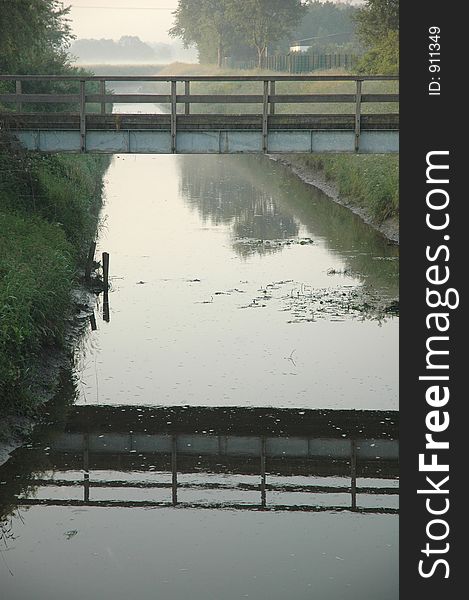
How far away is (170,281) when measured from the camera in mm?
29703

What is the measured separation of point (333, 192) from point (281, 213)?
3.90 m

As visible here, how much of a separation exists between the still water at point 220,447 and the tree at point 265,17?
82.0m

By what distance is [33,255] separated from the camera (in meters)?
23.4

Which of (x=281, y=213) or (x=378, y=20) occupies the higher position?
(x=378, y=20)

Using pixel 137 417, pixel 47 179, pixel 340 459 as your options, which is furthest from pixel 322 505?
pixel 47 179

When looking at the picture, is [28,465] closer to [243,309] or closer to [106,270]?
[243,309]

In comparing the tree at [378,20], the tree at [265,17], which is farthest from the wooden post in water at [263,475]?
the tree at [265,17]

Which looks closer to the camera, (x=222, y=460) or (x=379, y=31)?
(x=222, y=460)

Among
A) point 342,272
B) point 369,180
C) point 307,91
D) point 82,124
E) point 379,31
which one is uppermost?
point 379,31

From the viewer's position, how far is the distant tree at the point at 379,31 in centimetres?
6262

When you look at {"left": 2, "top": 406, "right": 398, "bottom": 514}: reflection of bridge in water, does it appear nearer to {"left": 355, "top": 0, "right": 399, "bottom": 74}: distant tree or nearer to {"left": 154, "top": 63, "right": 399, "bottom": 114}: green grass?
{"left": 154, "top": 63, "right": 399, "bottom": 114}: green grass

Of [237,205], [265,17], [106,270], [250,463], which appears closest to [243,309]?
[106,270]

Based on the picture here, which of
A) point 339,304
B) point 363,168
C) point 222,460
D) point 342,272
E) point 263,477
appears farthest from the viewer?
point 363,168

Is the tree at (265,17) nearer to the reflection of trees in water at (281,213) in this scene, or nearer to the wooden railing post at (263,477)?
the reflection of trees in water at (281,213)
